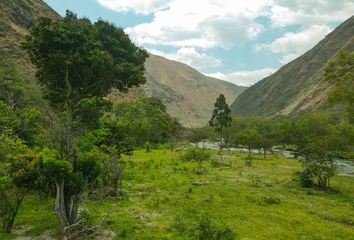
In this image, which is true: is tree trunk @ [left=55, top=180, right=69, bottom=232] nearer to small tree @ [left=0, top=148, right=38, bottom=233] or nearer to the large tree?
the large tree

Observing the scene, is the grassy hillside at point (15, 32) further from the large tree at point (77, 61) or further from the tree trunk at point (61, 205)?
the tree trunk at point (61, 205)

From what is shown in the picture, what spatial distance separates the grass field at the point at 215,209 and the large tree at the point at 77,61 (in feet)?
13.1

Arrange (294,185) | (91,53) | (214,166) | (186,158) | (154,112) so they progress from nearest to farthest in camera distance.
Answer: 1. (91,53)
2. (294,185)
3. (214,166)
4. (186,158)
5. (154,112)

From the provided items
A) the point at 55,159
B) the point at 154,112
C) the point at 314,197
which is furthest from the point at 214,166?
the point at 154,112

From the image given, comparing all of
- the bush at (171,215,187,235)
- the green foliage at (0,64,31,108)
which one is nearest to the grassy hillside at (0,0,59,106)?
the green foliage at (0,64,31,108)

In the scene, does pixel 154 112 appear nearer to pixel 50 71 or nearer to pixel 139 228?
pixel 50 71

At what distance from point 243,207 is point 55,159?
1479 cm

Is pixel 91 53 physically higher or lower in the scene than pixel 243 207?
higher

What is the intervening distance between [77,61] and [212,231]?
18.1 metres

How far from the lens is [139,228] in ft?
76.6

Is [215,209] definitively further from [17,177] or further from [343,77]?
[343,77]

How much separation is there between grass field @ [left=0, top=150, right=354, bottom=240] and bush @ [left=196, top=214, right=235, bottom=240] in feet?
1.98

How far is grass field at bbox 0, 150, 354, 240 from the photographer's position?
75.0 ft

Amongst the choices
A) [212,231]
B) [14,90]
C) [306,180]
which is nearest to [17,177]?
[212,231]
